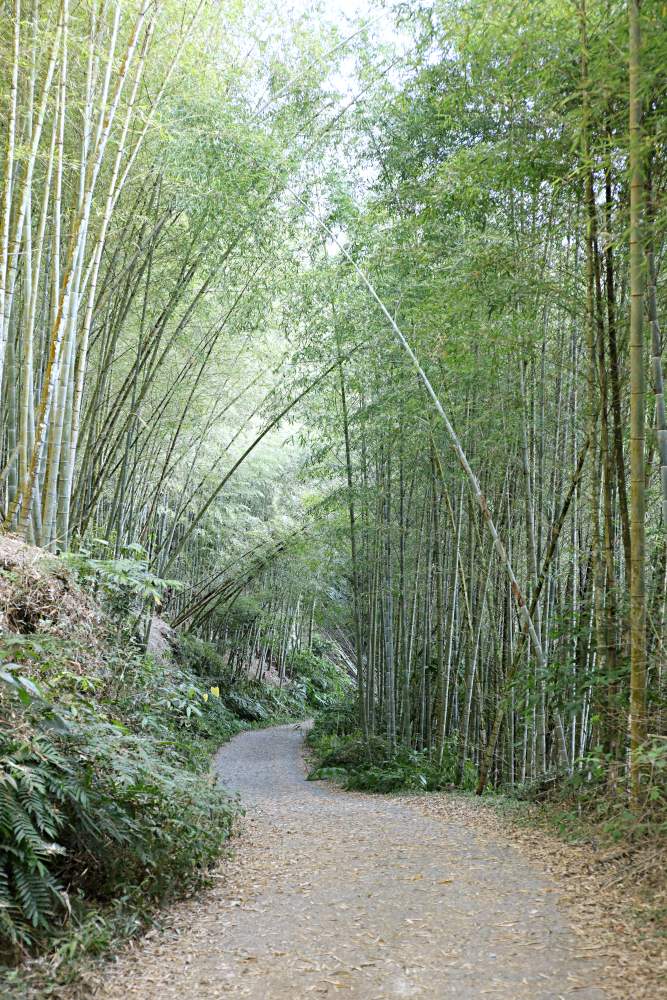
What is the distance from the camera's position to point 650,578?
3.70 metres

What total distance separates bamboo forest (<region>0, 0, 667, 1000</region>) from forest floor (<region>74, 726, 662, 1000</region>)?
16 mm

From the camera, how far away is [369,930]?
2416mm

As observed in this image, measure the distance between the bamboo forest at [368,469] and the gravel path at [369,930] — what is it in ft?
0.06

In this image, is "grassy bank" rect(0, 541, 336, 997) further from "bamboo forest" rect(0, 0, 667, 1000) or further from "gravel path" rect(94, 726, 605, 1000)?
"gravel path" rect(94, 726, 605, 1000)

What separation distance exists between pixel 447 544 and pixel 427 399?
5.21ft

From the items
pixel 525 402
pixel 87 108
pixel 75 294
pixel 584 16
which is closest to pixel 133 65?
pixel 87 108

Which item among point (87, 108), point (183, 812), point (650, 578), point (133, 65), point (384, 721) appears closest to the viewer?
point (183, 812)

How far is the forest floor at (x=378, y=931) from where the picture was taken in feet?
6.64

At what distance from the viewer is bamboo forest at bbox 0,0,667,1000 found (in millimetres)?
2348

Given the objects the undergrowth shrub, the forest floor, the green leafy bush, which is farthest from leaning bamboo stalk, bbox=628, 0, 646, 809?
the undergrowth shrub

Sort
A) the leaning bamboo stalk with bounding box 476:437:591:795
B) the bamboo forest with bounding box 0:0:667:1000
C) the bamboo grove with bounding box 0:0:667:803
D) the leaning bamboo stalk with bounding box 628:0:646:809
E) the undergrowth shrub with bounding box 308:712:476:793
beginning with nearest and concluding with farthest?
the bamboo forest with bounding box 0:0:667:1000 → the leaning bamboo stalk with bounding box 628:0:646:809 → the bamboo grove with bounding box 0:0:667:803 → the leaning bamboo stalk with bounding box 476:437:591:795 → the undergrowth shrub with bounding box 308:712:476:793

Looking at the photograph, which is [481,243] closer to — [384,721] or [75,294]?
[75,294]

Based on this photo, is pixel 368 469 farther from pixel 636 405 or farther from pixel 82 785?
pixel 82 785

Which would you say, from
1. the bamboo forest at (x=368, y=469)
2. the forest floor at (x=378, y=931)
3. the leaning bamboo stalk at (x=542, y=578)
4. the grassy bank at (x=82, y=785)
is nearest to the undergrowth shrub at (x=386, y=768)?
the bamboo forest at (x=368, y=469)
